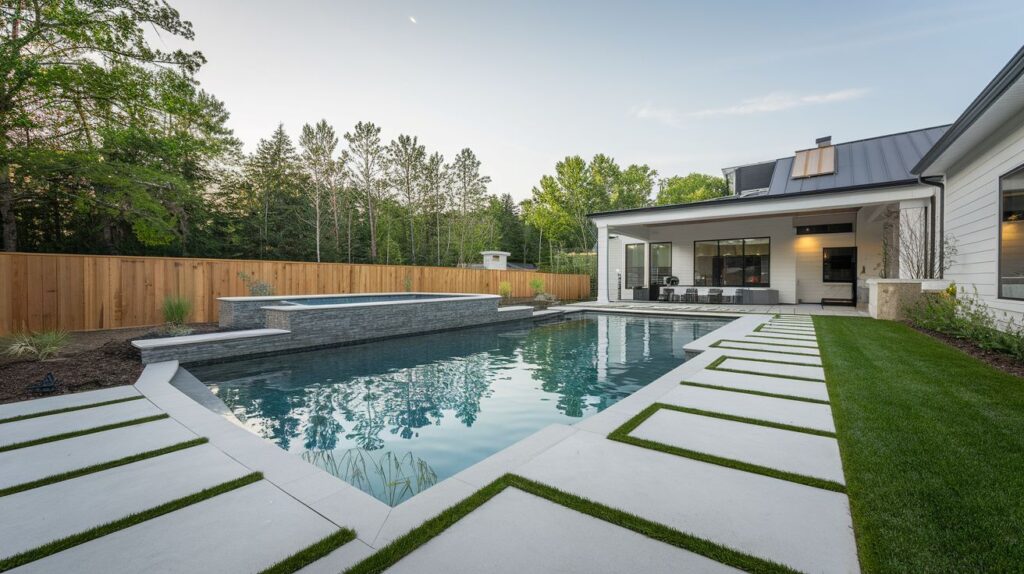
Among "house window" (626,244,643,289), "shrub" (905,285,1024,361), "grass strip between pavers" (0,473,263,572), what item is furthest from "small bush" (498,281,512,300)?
"grass strip between pavers" (0,473,263,572)

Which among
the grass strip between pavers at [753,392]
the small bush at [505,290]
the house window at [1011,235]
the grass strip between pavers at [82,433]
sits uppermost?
the house window at [1011,235]

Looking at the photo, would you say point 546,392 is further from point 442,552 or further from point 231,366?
point 231,366

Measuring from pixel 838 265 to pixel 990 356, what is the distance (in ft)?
36.6

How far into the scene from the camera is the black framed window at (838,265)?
555 inches

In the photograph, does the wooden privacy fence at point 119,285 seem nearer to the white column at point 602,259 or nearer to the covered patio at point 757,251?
the white column at point 602,259

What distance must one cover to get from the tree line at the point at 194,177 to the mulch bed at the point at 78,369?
10.5 feet

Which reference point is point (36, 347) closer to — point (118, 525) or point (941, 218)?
point (118, 525)

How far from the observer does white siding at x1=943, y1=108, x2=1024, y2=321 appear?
5.19 meters

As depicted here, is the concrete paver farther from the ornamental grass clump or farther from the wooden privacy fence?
the wooden privacy fence

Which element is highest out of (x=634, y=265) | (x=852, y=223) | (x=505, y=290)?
(x=852, y=223)

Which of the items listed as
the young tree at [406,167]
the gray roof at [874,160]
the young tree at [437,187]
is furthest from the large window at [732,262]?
the young tree at [437,187]

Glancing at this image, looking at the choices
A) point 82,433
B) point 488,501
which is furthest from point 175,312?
point 488,501

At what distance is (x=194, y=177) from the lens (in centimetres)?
1903

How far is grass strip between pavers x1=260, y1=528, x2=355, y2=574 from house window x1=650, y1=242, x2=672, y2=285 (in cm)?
1683
